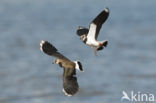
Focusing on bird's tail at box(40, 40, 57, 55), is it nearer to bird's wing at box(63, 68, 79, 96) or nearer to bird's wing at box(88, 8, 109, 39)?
bird's wing at box(63, 68, 79, 96)

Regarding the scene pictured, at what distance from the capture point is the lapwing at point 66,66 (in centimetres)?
770

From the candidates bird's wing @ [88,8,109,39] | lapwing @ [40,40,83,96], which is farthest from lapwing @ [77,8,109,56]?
lapwing @ [40,40,83,96]

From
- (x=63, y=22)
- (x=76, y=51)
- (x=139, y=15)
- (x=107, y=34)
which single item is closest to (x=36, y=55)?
(x=76, y=51)

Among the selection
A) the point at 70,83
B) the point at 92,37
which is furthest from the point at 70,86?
the point at 92,37

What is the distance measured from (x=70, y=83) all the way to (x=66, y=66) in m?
0.22

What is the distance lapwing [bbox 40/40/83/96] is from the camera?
25.3 ft

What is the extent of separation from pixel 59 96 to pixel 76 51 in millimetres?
3756

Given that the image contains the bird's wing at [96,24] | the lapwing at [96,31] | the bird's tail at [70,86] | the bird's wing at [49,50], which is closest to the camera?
the lapwing at [96,31]

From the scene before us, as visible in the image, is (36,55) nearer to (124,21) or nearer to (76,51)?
(76,51)

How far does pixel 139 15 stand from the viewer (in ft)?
81.5

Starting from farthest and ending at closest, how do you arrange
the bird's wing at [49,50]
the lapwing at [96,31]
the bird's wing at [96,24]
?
the bird's wing at [49,50] < the bird's wing at [96,24] < the lapwing at [96,31]

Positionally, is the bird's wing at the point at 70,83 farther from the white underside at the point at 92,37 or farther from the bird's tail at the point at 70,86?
the white underside at the point at 92,37

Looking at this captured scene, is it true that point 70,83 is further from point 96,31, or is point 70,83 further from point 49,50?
point 96,31

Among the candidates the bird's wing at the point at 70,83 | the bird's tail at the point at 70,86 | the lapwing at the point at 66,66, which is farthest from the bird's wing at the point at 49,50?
the bird's tail at the point at 70,86
